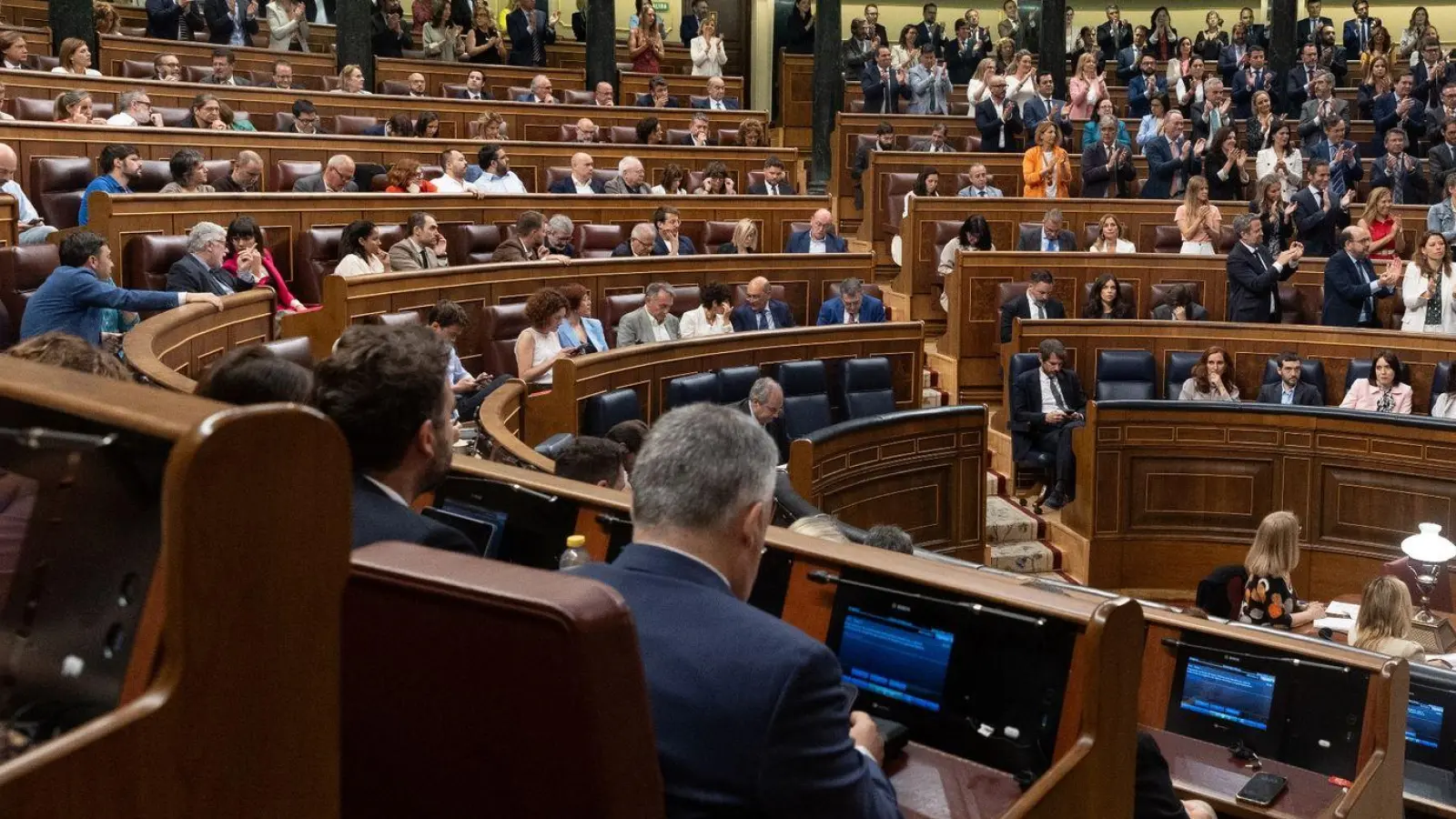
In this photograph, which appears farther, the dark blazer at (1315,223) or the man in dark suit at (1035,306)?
the dark blazer at (1315,223)

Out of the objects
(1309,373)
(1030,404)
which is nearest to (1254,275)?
(1309,373)

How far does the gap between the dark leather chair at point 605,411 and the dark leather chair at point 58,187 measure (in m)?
2.45

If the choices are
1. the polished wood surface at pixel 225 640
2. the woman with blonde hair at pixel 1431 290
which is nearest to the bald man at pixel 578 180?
the woman with blonde hair at pixel 1431 290

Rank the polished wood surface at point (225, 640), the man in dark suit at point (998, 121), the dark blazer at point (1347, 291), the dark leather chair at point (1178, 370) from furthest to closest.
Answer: the man in dark suit at point (998, 121)
the dark blazer at point (1347, 291)
the dark leather chair at point (1178, 370)
the polished wood surface at point (225, 640)

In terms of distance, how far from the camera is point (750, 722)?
1.23 m

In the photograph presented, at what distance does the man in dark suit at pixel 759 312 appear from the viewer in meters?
6.66

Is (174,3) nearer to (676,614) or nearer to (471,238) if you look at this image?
(471,238)

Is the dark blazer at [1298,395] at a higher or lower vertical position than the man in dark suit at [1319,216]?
lower

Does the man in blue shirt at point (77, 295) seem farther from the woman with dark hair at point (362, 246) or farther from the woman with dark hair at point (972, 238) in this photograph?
the woman with dark hair at point (972, 238)

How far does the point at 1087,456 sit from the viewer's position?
21.1ft

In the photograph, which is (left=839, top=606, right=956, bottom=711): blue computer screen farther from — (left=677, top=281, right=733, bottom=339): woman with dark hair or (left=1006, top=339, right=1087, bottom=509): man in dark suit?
(left=1006, top=339, right=1087, bottom=509): man in dark suit

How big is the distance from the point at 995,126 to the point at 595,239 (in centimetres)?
352

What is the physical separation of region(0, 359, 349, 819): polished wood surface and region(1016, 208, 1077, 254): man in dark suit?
7274mm

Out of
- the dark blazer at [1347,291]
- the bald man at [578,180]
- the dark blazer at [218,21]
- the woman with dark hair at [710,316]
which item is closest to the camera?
the woman with dark hair at [710,316]
